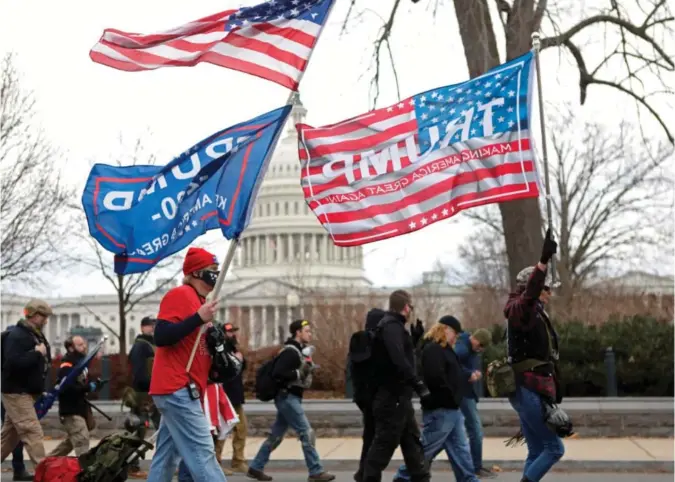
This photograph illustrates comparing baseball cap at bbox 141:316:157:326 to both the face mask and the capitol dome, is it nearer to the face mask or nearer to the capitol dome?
the face mask

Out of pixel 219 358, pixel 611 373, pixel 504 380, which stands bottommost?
pixel 611 373

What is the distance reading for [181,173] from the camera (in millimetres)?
7965

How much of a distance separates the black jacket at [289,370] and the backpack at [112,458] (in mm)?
3596

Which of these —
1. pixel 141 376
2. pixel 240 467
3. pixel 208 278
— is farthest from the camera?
pixel 240 467

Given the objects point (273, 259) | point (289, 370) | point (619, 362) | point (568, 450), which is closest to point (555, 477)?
point (568, 450)

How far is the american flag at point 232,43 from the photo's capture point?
7.96 metres

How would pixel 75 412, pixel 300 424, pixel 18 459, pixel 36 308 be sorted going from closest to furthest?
pixel 36 308 → pixel 300 424 → pixel 75 412 → pixel 18 459

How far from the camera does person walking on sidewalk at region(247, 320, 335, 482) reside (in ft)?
36.8

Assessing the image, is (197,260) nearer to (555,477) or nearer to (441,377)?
(441,377)

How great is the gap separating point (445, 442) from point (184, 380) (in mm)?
3390

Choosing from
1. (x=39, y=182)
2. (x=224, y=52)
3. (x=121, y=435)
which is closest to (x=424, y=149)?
(x=224, y=52)

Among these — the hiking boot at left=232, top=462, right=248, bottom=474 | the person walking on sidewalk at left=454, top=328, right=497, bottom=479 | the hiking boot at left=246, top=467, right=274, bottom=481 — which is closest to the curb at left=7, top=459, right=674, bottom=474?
the person walking on sidewalk at left=454, top=328, right=497, bottom=479

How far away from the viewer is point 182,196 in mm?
7902

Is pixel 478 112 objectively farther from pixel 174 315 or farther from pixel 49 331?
pixel 49 331
